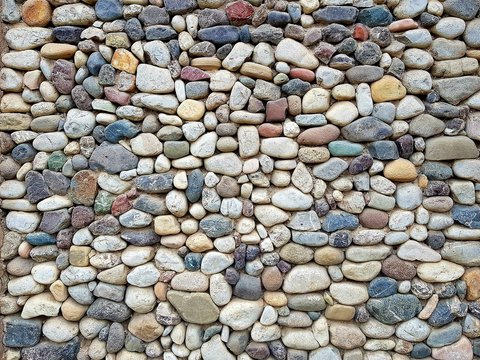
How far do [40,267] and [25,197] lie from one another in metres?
0.25


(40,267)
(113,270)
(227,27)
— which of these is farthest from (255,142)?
(40,267)

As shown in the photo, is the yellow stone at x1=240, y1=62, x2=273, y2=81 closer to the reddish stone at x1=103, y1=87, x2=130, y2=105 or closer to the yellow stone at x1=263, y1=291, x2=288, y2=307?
the reddish stone at x1=103, y1=87, x2=130, y2=105

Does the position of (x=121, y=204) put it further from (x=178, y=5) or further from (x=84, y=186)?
(x=178, y=5)

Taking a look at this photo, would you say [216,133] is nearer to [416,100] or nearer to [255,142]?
[255,142]

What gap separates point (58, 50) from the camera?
1286mm

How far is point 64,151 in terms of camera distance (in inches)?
51.8

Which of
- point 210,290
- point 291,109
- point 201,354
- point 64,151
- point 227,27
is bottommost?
point 201,354

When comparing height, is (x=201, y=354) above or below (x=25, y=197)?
below

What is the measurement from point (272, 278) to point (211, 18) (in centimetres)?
89

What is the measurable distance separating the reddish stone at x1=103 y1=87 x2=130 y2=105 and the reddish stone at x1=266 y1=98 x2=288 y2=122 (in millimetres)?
484

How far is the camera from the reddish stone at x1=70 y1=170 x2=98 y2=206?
130 centimetres

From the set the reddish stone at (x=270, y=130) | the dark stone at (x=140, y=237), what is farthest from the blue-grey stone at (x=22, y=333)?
the reddish stone at (x=270, y=130)

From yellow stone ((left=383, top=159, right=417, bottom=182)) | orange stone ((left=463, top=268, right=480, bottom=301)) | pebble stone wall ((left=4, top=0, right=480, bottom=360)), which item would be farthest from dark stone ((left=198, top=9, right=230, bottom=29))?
orange stone ((left=463, top=268, right=480, bottom=301))

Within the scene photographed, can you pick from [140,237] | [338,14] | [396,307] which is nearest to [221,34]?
[338,14]
